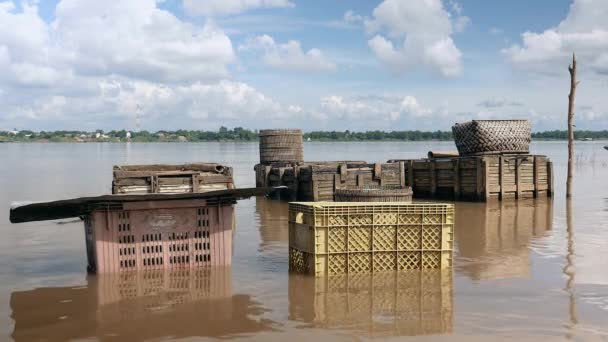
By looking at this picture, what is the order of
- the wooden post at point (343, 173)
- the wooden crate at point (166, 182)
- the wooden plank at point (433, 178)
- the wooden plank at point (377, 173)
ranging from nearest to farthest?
the wooden crate at point (166, 182) → the wooden post at point (343, 173) → the wooden plank at point (377, 173) → the wooden plank at point (433, 178)

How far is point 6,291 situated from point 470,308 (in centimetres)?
689

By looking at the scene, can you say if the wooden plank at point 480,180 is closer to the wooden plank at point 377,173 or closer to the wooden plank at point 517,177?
the wooden plank at point 517,177

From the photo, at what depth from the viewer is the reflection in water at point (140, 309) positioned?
7828 mm

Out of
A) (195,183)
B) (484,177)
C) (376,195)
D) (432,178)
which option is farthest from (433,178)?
(195,183)

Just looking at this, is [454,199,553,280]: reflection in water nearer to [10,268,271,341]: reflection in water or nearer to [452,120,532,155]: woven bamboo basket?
[452,120,532,155]: woven bamboo basket

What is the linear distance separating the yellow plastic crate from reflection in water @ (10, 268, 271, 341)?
4.72ft

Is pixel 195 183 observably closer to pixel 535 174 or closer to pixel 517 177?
pixel 517 177

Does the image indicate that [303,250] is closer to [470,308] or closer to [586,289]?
[470,308]

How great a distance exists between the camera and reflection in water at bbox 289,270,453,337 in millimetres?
7953

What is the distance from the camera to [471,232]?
15852 mm

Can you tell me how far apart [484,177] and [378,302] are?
14.1 metres

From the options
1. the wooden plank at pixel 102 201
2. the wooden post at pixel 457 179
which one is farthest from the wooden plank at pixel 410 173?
the wooden plank at pixel 102 201

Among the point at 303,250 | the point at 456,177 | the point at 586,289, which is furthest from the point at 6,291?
the point at 456,177

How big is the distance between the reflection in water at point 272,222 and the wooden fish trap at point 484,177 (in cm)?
464
